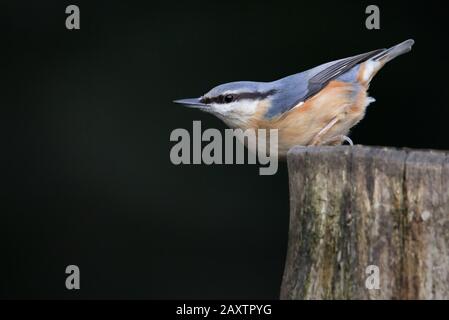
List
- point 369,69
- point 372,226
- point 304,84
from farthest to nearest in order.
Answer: point 369,69 → point 304,84 → point 372,226

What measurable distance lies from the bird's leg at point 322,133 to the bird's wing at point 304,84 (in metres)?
0.17

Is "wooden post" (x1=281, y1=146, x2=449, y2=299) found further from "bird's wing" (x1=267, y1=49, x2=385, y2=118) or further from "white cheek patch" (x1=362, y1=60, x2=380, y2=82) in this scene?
"white cheek patch" (x1=362, y1=60, x2=380, y2=82)

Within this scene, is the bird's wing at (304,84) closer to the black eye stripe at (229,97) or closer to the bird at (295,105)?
the bird at (295,105)

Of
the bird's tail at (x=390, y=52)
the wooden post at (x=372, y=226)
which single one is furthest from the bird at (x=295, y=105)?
the wooden post at (x=372, y=226)

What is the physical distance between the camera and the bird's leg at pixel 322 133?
14.2 ft

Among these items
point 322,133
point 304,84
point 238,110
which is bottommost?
point 322,133

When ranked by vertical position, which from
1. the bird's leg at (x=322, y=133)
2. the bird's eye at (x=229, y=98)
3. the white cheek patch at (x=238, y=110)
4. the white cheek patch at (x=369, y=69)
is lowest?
the bird's leg at (x=322, y=133)

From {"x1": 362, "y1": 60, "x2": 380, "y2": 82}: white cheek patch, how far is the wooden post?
166cm

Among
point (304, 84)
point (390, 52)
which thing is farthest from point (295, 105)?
point (390, 52)

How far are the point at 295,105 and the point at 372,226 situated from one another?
153cm

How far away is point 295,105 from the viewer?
4.30 m

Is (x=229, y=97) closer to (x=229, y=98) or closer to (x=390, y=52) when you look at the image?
(x=229, y=98)

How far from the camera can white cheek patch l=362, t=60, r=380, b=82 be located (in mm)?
4605
